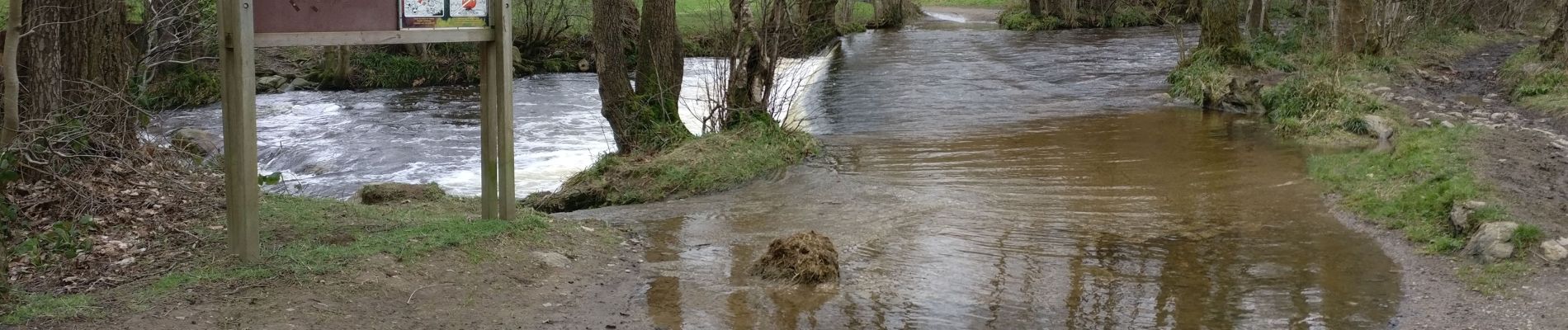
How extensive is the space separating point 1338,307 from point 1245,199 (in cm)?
299

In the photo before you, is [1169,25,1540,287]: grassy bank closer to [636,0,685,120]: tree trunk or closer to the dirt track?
the dirt track

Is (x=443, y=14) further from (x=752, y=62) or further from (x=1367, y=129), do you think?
(x=1367, y=129)

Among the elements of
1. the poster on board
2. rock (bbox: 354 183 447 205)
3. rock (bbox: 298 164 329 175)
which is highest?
the poster on board

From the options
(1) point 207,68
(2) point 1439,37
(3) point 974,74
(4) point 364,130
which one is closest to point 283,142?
(4) point 364,130

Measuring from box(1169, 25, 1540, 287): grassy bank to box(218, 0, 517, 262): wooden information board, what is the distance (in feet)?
17.0

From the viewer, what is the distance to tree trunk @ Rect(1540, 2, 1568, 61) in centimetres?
1570

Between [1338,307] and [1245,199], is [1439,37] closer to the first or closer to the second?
[1245,199]

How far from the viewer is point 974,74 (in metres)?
19.8

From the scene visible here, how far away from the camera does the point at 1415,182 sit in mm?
8641

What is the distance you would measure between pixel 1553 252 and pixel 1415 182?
7.31ft

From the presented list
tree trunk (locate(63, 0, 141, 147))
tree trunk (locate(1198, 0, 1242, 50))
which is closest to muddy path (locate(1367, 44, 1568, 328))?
tree trunk (locate(1198, 0, 1242, 50))

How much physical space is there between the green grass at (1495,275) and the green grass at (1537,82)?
7.12 m

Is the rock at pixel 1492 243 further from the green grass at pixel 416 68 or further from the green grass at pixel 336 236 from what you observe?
the green grass at pixel 416 68

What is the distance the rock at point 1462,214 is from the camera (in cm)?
714
